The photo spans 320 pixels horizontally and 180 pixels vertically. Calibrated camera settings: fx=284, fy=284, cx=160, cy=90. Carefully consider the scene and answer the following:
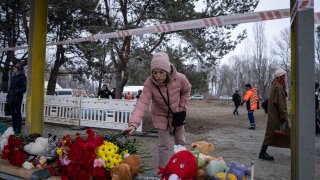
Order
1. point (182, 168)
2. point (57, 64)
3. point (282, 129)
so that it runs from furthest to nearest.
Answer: point (57, 64)
point (282, 129)
point (182, 168)

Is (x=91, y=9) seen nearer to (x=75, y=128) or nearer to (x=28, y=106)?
(x=75, y=128)

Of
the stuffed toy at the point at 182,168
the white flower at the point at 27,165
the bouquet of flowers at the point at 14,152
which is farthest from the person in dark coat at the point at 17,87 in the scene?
the stuffed toy at the point at 182,168

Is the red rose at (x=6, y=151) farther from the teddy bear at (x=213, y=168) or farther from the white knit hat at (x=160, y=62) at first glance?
the teddy bear at (x=213, y=168)

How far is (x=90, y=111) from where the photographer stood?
937cm

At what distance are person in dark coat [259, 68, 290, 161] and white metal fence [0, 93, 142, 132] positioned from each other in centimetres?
462

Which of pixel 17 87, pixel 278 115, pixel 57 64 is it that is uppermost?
pixel 57 64

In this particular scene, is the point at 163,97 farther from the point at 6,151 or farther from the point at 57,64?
the point at 57,64

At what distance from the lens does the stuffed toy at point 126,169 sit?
2207 millimetres

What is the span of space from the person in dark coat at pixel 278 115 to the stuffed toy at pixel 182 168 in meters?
3.08

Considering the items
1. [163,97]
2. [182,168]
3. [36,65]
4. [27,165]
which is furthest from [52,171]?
[36,65]

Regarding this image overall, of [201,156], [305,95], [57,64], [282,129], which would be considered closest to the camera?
[305,95]

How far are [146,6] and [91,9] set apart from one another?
2.64 metres

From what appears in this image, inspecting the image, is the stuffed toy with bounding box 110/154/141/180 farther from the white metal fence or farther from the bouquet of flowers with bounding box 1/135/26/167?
the white metal fence

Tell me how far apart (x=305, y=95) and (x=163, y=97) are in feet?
4.80
